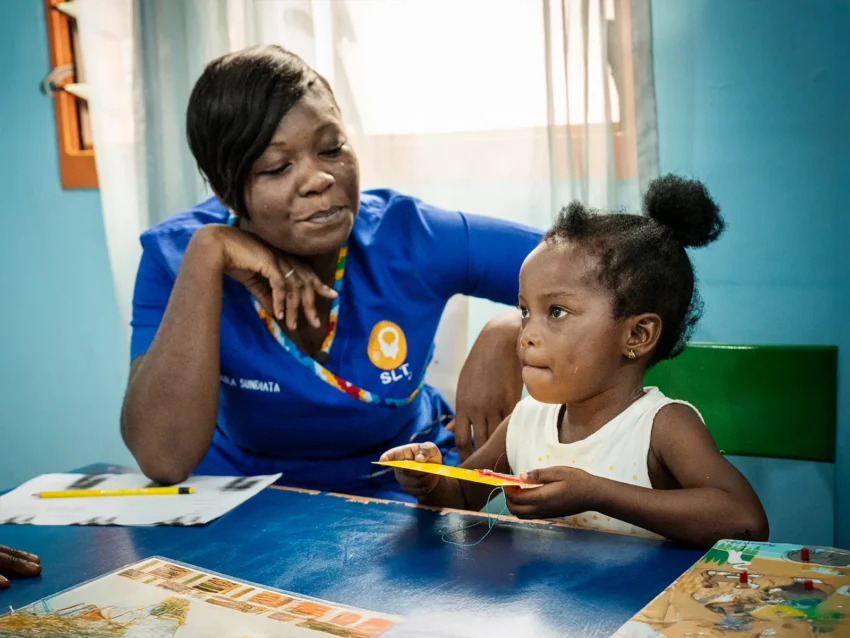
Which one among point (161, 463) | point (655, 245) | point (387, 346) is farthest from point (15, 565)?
point (655, 245)

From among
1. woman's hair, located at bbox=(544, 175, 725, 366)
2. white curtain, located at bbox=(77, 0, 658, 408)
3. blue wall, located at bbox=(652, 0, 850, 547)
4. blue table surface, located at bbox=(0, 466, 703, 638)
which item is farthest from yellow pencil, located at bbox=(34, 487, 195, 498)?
blue wall, located at bbox=(652, 0, 850, 547)

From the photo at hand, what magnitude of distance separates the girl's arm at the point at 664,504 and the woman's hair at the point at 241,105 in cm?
72

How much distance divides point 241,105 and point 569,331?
63cm

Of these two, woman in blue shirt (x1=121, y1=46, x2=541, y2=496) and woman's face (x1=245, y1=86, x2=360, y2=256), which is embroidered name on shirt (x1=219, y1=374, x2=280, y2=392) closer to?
woman in blue shirt (x1=121, y1=46, x2=541, y2=496)

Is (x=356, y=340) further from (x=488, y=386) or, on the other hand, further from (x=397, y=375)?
(x=488, y=386)

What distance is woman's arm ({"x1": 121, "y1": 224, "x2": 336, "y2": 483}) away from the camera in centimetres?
144

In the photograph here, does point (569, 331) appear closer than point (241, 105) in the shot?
Yes

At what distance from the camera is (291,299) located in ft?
4.81

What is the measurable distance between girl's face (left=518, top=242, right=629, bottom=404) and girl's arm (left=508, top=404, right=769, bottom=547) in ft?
0.60

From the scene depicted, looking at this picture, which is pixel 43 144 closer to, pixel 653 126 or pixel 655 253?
pixel 653 126

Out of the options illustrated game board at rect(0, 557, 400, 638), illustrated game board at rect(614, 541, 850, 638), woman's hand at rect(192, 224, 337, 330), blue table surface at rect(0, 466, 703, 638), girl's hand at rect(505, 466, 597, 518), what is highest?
woman's hand at rect(192, 224, 337, 330)

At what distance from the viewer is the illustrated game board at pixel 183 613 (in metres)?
0.81

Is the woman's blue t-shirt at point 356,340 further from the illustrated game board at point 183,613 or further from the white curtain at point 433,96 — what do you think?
the illustrated game board at point 183,613

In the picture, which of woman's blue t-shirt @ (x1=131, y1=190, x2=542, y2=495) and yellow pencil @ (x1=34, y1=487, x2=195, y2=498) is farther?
woman's blue t-shirt @ (x1=131, y1=190, x2=542, y2=495)
